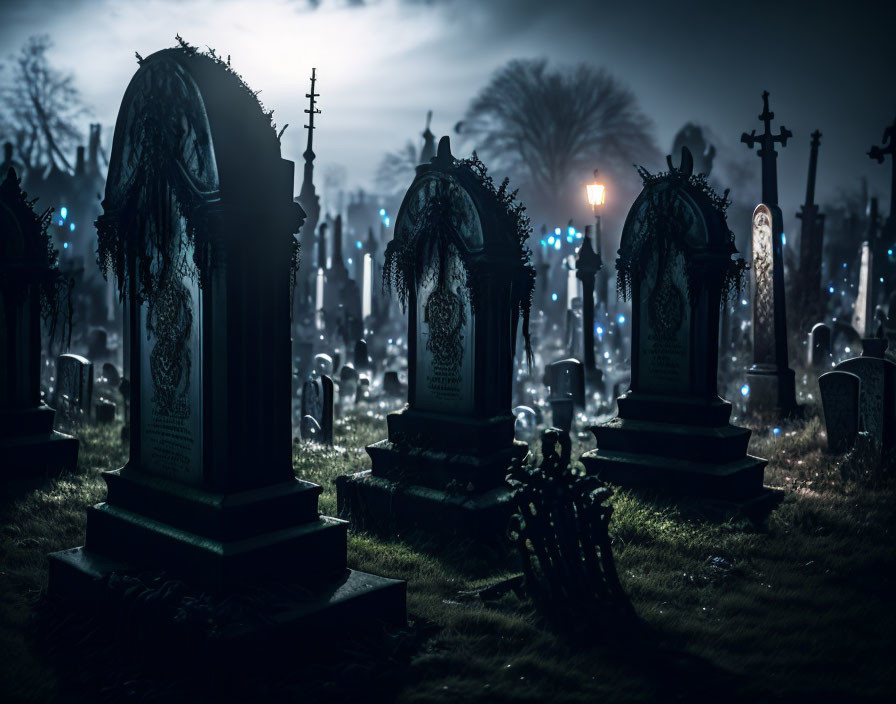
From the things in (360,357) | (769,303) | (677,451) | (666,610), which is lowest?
(666,610)

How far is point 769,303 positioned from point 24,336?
34.3 ft

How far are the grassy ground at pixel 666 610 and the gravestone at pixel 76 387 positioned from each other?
149 inches

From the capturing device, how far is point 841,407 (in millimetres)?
8680

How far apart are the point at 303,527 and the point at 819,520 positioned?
4670mm

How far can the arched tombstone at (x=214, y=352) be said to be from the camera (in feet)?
13.5

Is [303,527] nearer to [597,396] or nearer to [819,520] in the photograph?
[819,520]

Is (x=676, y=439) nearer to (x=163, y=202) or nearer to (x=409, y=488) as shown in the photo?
(x=409, y=488)

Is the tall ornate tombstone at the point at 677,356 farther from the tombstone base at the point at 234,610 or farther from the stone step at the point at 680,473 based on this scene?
the tombstone base at the point at 234,610

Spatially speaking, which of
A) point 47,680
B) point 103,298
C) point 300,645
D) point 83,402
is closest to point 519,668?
point 300,645

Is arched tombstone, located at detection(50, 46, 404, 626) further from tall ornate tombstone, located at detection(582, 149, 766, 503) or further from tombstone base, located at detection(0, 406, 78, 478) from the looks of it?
tall ornate tombstone, located at detection(582, 149, 766, 503)

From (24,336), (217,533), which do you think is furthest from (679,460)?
(24,336)

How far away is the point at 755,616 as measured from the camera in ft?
15.3

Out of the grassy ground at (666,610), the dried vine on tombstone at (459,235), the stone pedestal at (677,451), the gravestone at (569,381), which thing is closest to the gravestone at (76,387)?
the grassy ground at (666,610)

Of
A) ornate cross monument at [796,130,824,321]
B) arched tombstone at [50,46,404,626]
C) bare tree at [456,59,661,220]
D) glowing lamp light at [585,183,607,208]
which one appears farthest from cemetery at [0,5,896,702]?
bare tree at [456,59,661,220]
